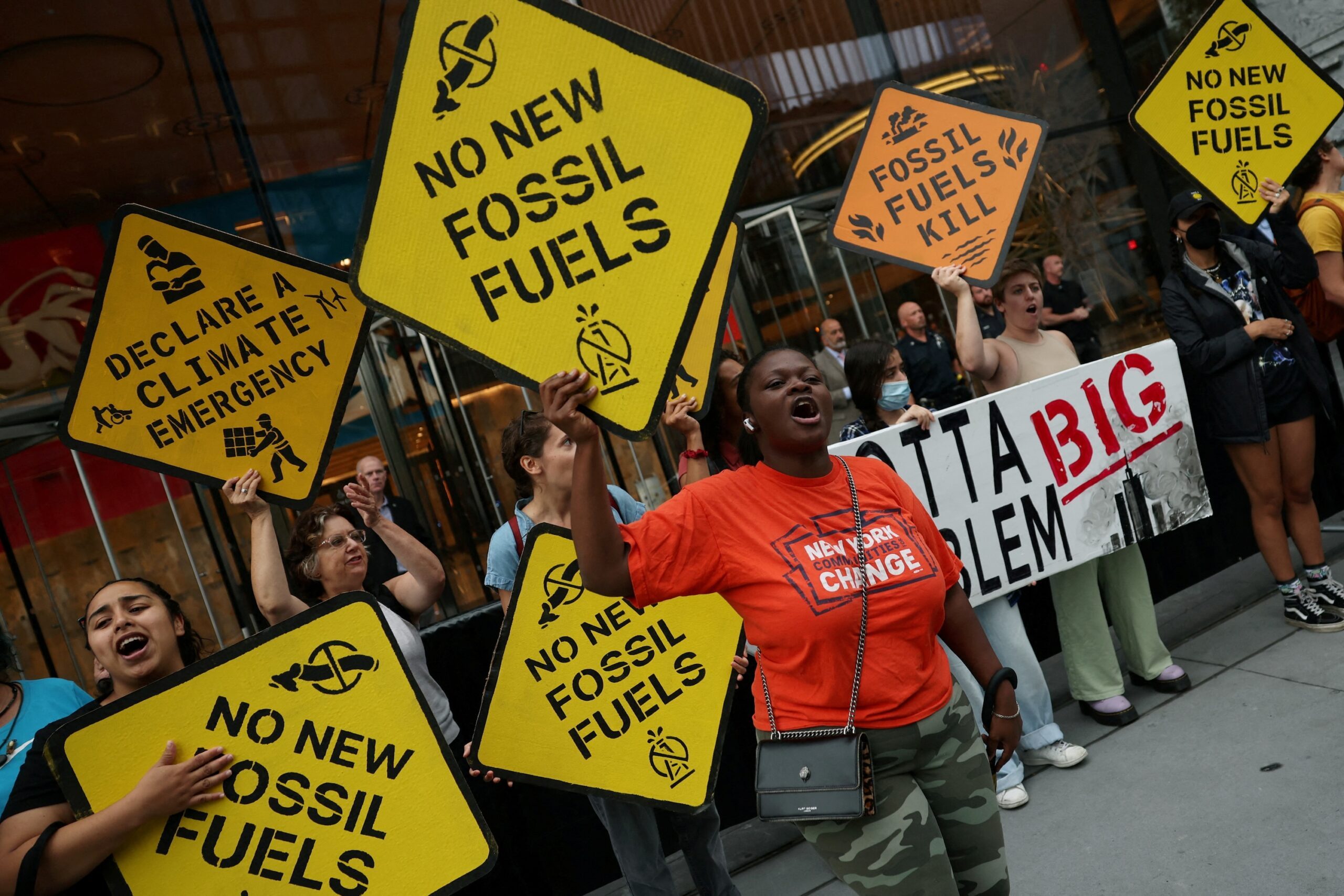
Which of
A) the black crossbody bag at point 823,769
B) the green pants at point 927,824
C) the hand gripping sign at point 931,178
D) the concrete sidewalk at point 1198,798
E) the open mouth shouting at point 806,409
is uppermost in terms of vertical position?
the hand gripping sign at point 931,178

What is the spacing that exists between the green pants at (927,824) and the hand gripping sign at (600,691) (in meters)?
0.96

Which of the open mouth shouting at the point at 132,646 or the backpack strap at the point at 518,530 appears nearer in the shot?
the open mouth shouting at the point at 132,646

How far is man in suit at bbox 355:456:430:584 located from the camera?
5156 mm

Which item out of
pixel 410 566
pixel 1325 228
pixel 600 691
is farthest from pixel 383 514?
pixel 1325 228

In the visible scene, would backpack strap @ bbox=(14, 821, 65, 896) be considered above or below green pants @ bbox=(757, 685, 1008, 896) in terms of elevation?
above

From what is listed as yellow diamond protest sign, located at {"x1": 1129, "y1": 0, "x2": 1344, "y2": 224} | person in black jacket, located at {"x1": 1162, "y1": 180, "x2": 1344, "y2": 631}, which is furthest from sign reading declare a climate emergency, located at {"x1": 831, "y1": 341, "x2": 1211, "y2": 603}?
yellow diamond protest sign, located at {"x1": 1129, "y1": 0, "x2": 1344, "y2": 224}

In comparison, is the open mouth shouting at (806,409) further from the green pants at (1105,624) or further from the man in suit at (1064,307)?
the man in suit at (1064,307)

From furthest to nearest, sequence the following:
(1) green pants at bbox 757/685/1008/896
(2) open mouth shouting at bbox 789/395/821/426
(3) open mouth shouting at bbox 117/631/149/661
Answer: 1. (3) open mouth shouting at bbox 117/631/149/661
2. (2) open mouth shouting at bbox 789/395/821/426
3. (1) green pants at bbox 757/685/1008/896

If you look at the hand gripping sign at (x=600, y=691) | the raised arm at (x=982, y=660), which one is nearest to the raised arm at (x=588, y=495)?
the raised arm at (x=982, y=660)

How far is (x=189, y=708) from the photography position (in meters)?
2.46

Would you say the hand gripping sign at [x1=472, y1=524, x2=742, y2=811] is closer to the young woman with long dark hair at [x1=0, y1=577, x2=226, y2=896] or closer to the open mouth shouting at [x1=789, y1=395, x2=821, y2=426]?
the young woman with long dark hair at [x1=0, y1=577, x2=226, y2=896]

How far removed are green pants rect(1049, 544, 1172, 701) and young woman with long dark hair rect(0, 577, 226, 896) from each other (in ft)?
11.3

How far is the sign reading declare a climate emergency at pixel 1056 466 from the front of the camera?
4.17 metres

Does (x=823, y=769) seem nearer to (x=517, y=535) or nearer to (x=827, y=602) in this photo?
(x=827, y=602)
